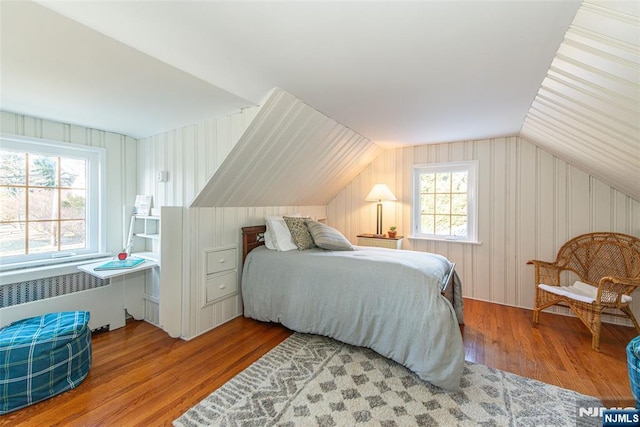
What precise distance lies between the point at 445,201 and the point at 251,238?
2.68 metres

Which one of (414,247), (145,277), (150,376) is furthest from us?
(414,247)

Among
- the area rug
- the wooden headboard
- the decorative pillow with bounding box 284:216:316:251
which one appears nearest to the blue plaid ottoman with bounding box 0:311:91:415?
the area rug

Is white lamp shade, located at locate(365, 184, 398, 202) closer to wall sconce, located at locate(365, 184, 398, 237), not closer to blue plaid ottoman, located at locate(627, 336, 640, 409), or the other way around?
wall sconce, located at locate(365, 184, 398, 237)

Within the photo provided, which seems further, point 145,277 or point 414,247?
point 414,247

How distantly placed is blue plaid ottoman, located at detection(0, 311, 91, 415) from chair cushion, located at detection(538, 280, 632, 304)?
4.01 m

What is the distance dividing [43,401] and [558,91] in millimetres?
3988

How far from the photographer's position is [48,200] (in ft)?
8.46

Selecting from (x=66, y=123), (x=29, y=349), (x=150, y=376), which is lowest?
(x=150, y=376)

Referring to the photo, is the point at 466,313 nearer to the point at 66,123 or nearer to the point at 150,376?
the point at 150,376

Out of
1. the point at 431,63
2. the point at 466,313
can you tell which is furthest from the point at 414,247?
the point at 431,63

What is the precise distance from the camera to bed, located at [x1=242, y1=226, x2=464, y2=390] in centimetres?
181

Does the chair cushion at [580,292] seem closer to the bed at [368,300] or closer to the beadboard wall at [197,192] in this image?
the bed at [368,300]

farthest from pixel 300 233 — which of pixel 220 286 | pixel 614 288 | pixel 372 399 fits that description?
pixel 614 288

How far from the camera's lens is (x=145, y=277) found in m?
2.89
